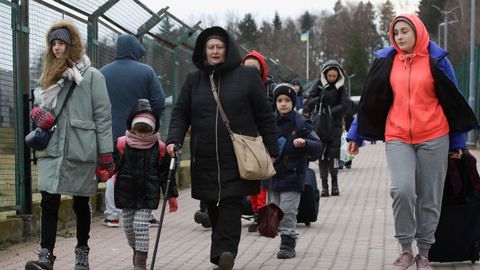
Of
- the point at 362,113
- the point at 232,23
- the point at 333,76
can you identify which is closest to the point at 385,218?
the point at 333,76

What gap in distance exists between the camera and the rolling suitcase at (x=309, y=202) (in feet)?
29.6

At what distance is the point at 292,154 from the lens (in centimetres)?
762

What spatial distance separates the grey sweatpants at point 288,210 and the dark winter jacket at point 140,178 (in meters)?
1.22

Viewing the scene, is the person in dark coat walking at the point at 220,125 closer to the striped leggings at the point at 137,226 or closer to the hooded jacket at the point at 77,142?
the striped leggings at the point at 137,226

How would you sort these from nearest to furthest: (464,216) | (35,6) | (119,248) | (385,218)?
1. (464,216)
2. (119,248)
3. (35,6)
4. (385,218)

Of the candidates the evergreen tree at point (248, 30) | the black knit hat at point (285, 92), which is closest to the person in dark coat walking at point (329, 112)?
the black knit hat at point (285, 92)

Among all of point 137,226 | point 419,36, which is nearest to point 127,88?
point 137,226

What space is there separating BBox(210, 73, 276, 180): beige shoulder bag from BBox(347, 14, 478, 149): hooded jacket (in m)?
0.79

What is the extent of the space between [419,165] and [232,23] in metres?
114

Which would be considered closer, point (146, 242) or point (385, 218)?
point (146, 242)

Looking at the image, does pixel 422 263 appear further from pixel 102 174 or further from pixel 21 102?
pixel 21 102

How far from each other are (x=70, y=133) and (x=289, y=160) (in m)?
1.98

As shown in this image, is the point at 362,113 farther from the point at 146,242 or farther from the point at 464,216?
the point at 146,242

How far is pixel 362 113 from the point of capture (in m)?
6.60
